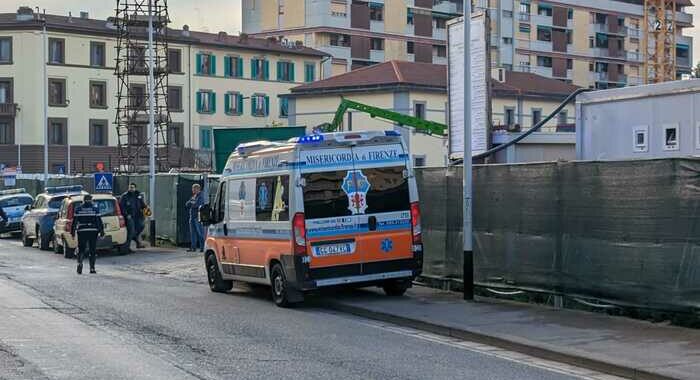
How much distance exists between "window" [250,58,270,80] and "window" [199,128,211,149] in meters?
6.14

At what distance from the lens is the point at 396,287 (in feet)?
59.6

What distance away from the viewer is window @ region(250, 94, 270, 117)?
282ft

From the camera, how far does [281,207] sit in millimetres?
17359

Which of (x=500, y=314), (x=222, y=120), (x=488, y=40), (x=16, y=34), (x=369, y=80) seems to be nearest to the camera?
(x=500, y=314)

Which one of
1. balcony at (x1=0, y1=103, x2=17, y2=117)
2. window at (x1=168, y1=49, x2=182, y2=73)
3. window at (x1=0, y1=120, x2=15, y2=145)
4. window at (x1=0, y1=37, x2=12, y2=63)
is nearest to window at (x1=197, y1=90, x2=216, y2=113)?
window at (x1=168, y1=49, x2=182, y2=73)

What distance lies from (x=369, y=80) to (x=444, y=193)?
50.2 m

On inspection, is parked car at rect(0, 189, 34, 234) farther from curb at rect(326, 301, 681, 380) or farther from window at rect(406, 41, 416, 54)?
window at rect(406, 41, 416, 54)

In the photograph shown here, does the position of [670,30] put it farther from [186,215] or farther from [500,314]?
[500,314]

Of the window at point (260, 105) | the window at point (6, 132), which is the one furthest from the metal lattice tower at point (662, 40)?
the window at point (6, 132)

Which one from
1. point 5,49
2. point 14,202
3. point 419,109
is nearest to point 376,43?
point 419,109

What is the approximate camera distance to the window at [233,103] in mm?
84188

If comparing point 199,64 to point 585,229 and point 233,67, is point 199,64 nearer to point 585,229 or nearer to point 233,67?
point 233,67

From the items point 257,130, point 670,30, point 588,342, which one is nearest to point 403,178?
point 588,342

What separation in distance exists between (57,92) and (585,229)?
220 ft
